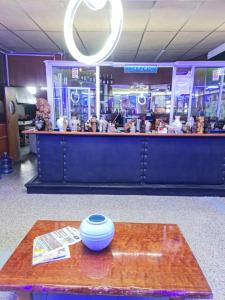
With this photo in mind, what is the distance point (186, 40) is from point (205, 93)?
1.90m

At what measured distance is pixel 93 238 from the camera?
4.60 ft

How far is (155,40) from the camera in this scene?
16.6ft

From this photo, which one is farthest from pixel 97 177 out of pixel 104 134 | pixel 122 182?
pixel 104 134

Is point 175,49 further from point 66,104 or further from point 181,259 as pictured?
point 181,259

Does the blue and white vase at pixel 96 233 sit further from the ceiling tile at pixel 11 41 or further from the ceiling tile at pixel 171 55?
the ceiling tile at pixel 171 55

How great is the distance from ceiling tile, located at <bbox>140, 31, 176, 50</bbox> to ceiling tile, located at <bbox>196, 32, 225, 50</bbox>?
0.81 m

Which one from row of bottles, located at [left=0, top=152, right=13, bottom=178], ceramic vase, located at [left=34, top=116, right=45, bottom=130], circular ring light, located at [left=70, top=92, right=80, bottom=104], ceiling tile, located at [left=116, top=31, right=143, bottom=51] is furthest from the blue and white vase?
circular ring light, located at [left=70, top=92, right=80, bottom=104]

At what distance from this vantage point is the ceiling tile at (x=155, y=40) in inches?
182

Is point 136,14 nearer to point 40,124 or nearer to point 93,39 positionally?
point 93,39

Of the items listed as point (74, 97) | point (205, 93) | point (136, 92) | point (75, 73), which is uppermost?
point (75, 73)

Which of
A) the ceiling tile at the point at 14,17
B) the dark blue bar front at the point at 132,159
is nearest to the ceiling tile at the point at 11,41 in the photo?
the ceiling tile at the point at 14,17

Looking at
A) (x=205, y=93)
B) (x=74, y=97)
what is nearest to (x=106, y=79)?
(x=74, y=97)

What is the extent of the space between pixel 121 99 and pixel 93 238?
6951 mm

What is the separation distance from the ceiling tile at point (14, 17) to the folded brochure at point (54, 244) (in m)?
3.20
